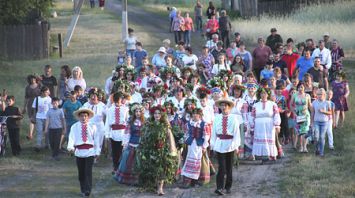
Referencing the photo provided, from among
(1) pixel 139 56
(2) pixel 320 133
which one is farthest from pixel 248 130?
(1) pixel 139 56

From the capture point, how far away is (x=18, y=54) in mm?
37469

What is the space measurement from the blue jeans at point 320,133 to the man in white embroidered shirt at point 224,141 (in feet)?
11.9

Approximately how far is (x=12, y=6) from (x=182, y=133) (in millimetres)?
20607

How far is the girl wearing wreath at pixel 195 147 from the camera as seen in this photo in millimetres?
15883

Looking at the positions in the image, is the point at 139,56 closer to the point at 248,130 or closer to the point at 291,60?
the point at 291,60

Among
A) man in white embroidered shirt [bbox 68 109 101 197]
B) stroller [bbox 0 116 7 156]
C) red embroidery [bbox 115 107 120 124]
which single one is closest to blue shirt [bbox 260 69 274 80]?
red embroidery [bbox 115 107 120 124]

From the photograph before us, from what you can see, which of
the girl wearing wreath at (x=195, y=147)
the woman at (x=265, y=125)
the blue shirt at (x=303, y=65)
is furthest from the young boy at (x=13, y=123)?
the blue shirt at (x=303, y=65)

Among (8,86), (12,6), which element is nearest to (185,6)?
(12,6)

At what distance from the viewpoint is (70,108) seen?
62.4ft

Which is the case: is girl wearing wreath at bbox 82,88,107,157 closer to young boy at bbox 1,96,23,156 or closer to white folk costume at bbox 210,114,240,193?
young boy at bbox 1,96,23,156

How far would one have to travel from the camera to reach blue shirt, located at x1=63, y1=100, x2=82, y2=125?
749 inches

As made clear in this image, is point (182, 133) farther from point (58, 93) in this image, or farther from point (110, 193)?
point (58, 93)

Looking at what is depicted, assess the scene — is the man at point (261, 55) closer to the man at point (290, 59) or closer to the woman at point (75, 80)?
the man at point (290, 59)

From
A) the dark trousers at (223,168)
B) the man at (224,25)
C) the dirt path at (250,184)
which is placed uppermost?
the man at (224,25)
